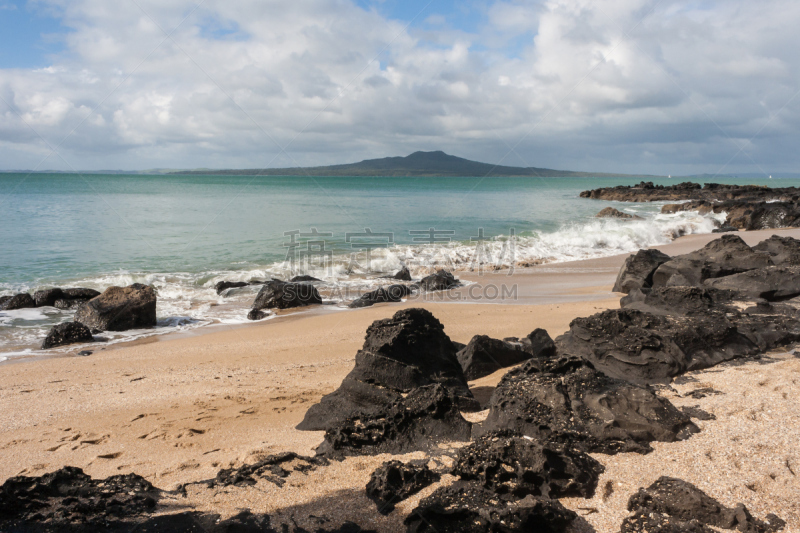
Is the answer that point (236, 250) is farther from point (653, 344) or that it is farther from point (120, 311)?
point (653, 344)

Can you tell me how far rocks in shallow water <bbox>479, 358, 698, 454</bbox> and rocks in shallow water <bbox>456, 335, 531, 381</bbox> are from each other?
142 cm

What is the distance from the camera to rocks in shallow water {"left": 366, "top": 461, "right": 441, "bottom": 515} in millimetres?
2703

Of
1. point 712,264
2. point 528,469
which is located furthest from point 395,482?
point 712,264

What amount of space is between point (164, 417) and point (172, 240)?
A: 1576cm

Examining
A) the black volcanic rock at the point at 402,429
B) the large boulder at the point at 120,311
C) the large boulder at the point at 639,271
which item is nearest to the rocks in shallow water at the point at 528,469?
the black volcanic rock at the point at 402,429

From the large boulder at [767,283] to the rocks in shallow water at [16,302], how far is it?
39.6 feet

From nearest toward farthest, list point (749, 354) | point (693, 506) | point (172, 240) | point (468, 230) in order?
Result: point (693, 506) → point (749, 354) → point (172, 240) → point (468, 230)

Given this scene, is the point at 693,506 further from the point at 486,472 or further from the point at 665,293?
the point at 665,293

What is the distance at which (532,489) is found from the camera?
8.78ft

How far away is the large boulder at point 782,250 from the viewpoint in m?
8.20

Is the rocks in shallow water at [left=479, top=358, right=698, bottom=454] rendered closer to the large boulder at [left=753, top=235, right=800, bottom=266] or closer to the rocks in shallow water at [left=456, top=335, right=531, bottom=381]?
the rocks in shallow water at [left=456, top=335, right=531, bottom=381]

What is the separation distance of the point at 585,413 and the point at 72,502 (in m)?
3.09

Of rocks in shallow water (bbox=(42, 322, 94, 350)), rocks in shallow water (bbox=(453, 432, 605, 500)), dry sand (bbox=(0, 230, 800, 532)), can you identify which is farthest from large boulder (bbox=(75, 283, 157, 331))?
rocks in shallow water (bbox=(453, 432, 605, 500))

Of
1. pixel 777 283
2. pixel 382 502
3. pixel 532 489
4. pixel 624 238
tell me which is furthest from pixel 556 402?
pixel 624 238
